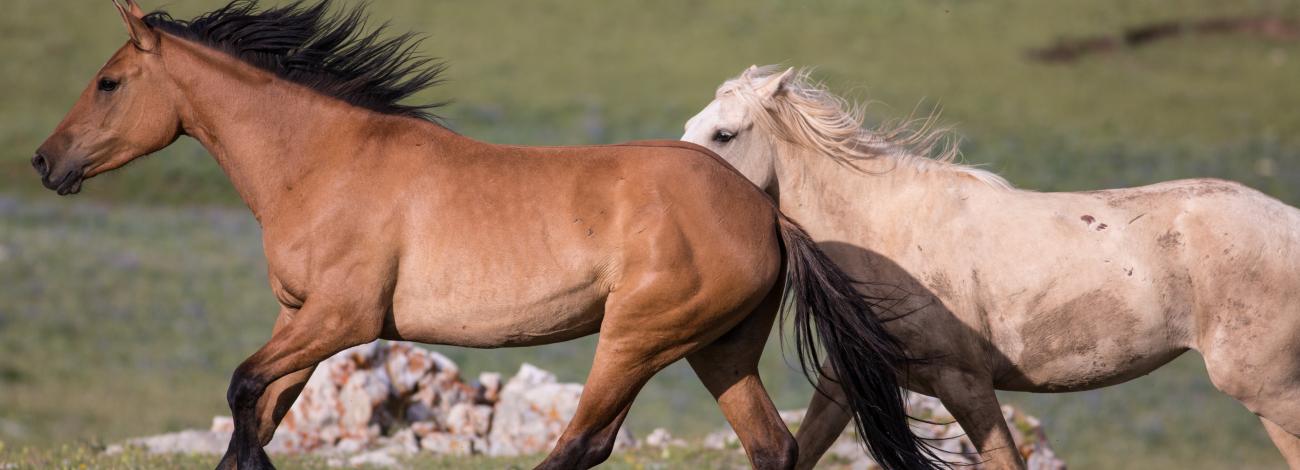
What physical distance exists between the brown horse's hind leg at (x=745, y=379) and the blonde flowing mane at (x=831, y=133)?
1.36 m

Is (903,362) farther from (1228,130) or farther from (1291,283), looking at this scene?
(1228,130)

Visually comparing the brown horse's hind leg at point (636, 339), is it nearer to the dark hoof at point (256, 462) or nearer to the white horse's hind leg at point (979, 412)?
the dark hoof at point (256, 462)

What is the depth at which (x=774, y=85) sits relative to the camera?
7129mm

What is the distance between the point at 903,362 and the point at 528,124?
28.2 metres

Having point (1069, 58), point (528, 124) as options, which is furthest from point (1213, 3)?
point (528, 124)

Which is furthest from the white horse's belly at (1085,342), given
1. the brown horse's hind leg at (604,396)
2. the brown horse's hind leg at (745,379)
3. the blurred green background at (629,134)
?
the blurred green background at (629,134)

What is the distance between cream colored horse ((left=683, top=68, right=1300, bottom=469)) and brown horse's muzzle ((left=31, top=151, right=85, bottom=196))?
3.03m

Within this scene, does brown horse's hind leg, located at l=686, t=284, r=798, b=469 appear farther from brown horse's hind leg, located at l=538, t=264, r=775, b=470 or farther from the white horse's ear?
the white horse's ear

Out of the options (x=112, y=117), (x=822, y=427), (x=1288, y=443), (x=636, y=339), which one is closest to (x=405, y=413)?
(x=822, y=427)

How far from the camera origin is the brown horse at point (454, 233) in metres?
5.59

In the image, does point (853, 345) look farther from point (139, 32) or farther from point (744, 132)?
point (139, 32)

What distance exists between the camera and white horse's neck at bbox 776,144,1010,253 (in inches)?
272

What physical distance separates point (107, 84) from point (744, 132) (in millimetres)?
3175

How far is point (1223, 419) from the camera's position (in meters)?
18.5
